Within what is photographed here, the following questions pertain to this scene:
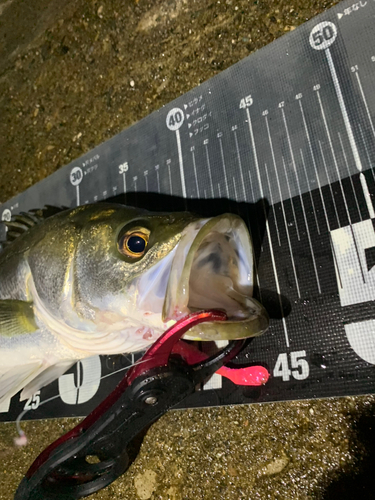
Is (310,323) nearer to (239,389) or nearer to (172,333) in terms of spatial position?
(239,389)

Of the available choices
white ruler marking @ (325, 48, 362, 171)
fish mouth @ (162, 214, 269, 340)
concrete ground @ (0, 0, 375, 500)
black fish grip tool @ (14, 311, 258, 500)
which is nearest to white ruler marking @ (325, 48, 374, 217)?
white ruler marking @ (325, 48, 362, 171)

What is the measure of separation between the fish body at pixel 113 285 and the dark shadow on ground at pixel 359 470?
0.50 m

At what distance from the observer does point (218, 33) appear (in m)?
2.01

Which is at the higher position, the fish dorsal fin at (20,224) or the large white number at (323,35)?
the large white number at (323,35)

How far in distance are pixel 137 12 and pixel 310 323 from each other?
83.3 inches

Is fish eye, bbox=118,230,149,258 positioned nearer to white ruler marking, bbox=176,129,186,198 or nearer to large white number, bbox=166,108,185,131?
white ruler marking, bbox=176,129,186,198

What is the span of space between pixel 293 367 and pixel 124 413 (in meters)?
0.67

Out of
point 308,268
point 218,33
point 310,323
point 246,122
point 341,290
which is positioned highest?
point 218,33

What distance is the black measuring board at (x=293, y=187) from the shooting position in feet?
4.69

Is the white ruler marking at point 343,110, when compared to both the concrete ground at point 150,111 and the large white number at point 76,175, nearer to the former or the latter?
the concrete ground at point 150,111

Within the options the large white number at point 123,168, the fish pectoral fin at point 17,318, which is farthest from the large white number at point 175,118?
the fish pectoral fin at point 17,318

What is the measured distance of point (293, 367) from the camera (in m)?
1.48

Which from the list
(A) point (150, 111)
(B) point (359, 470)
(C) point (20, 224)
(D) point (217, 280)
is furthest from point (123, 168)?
(B) point (359, 470)

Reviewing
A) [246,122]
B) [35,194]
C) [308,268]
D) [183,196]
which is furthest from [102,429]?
[35,194]
